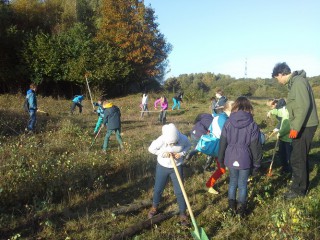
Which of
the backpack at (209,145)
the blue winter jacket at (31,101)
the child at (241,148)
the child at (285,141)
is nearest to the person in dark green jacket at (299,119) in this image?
the child at (241,148)

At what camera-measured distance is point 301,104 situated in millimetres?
5031

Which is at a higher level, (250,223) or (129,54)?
(129,54)

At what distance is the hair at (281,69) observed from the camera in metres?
5.34

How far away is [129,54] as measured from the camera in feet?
97.9

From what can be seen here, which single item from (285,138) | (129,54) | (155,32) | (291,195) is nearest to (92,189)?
(291,195)

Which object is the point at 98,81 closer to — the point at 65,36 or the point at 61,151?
the point at 65,36

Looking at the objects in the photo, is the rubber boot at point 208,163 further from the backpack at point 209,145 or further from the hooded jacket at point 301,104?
the hooded jacket at point 301,104

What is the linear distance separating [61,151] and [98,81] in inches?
807

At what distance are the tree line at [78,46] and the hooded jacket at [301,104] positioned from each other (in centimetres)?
2274

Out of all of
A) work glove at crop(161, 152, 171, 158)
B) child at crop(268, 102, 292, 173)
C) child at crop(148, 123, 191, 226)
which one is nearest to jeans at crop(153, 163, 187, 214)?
Result: child at crop(148, 123, 191, 226)

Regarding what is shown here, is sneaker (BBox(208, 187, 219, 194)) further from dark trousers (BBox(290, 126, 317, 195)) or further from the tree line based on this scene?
the tree line

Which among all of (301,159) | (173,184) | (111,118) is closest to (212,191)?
(173,184)

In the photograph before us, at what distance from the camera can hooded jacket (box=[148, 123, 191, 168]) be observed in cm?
458

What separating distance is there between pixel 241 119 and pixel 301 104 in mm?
1068
